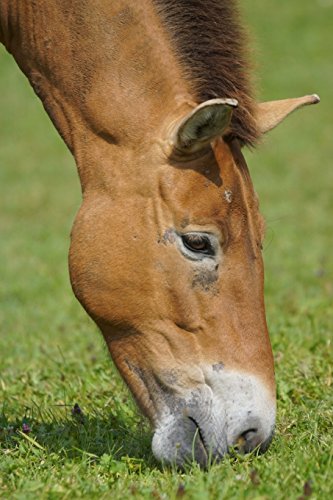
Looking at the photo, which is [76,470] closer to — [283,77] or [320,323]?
[320,323]

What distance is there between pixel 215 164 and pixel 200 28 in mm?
569

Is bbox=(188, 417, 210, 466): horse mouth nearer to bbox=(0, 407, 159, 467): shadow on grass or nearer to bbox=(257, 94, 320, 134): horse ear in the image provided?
bbox=(0, 407, 159, 467): shadow on grass

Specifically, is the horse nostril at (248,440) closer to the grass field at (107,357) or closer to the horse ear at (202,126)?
the grass field at (107,357)

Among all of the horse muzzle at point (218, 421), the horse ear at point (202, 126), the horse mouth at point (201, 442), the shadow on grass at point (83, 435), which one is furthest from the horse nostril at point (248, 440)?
the horse ear at point (202, 126)

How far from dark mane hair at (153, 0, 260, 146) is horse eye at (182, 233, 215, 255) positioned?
1.46 ft

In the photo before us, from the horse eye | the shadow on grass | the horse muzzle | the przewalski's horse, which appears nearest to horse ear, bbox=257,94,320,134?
the przewalski's horse

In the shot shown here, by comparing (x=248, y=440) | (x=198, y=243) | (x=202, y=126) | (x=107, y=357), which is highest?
(x=202, y=126)

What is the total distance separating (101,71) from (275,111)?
75 cm

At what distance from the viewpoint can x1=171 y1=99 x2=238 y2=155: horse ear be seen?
3459 mm

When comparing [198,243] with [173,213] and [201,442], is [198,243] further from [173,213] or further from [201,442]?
[201,442]

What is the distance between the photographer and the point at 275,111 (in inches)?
158

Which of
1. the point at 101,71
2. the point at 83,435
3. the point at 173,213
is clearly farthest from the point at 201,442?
the point at 101,71

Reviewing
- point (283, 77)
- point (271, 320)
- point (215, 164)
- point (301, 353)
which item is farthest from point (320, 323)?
point (283, 77)

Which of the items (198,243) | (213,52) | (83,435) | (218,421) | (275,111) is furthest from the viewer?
(83,435)
